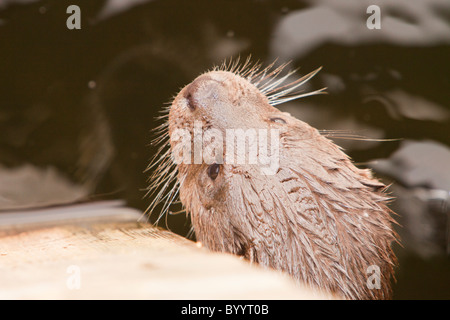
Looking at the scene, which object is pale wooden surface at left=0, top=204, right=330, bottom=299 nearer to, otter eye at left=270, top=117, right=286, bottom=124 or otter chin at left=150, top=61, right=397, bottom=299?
otter chin at left=150, top=61, right=397, bottom=299

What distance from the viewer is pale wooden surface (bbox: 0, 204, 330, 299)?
0.97 meters

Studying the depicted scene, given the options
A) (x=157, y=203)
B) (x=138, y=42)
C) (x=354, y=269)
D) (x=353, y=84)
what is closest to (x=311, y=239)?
(x=354, y=269)

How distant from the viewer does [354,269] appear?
1.27m

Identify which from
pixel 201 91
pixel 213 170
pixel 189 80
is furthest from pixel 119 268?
pixel 189 80

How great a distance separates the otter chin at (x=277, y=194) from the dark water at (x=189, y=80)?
0.16 metres

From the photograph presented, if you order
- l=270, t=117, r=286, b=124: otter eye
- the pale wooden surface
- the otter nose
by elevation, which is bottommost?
the pale wooden surface

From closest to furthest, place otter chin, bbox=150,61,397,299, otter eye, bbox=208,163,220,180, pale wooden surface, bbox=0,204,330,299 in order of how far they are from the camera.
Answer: pale wooden surface, bbox=0,204,330,299
otter chin, bbox=150,61,397,299
otter eye, bbox=208,163,220,180

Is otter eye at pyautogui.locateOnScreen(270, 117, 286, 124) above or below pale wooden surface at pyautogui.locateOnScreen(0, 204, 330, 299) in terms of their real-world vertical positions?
above

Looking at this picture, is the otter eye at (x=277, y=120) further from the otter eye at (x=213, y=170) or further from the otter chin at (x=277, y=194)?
the otter eye at (x=213, y=170)

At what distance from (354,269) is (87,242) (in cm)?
96

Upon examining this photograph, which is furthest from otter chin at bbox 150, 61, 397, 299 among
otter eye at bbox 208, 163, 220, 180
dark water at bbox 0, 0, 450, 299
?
dark water at bbox 0, 0, 450, 299

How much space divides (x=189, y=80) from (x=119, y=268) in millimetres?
926

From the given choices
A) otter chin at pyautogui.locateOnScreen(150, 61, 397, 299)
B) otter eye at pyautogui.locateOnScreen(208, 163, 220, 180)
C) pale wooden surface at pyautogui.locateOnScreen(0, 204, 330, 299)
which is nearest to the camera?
pale wooden surface at pyautogui.locateOnScreen(0, 204, 330, 299)

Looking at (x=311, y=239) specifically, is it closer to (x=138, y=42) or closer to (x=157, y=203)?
(x=157, y=203)
